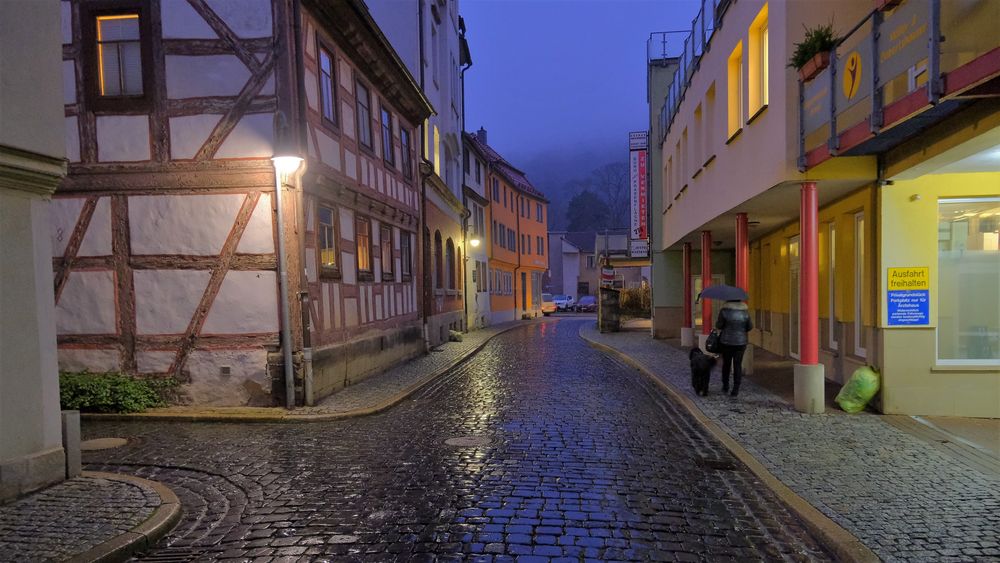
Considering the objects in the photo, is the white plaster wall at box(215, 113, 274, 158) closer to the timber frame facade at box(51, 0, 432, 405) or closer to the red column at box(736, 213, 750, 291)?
the timber frame facade at box(51, 0, 432, 405)

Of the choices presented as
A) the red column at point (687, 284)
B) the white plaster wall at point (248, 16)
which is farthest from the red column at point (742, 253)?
the white plaster wall at point (248, 16)

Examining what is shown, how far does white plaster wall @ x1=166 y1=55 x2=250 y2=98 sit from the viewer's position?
9.05 m

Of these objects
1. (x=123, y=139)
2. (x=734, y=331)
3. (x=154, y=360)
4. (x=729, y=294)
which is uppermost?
(x=123, y=139)

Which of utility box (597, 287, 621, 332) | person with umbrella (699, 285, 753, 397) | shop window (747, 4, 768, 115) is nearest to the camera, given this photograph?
person with umbrella (699, 285, 753, 397)

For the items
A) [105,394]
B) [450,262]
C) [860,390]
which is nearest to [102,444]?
[105,394]

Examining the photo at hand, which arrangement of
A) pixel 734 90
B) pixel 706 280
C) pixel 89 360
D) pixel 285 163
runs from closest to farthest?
pixel 285 163
pixel 89 360
pixel 734 90
pixel 706 280

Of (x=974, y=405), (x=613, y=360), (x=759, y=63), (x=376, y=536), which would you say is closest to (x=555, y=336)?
(x=613, y=360)

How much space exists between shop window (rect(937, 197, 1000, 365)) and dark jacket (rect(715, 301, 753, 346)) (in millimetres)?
2485

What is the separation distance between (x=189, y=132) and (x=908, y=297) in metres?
9.96

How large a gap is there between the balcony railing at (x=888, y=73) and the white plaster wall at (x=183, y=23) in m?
8.21

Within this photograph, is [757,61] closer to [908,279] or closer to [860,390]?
[908,279]

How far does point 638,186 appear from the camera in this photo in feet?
79.5

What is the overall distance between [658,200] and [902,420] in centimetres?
1543

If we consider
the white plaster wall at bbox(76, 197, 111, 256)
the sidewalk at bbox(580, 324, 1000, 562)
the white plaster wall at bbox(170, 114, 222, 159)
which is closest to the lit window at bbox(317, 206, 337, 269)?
the white plaster wall at bbox(170, 114, 222, 159)
